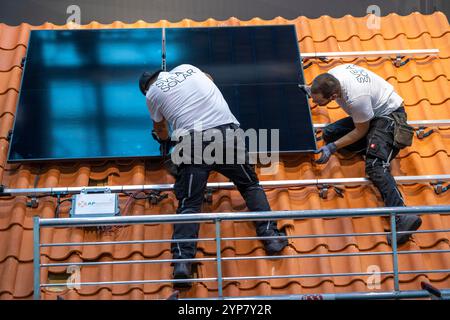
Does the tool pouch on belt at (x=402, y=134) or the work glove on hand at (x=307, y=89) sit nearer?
the tool pouch on belt at (x=402, y=134)

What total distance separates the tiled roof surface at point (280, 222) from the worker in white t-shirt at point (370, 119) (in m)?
0.20

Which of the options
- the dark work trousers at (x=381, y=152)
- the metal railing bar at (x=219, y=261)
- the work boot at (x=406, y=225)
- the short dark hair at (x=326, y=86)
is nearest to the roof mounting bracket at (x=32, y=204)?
the metal railing bar at (x=219, y=261)

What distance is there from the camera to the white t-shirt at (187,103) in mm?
7090

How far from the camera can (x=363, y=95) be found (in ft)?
24.3

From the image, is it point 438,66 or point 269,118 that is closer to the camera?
point 269,118

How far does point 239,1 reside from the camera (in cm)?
1212

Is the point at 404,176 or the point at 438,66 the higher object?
the point at 438,66

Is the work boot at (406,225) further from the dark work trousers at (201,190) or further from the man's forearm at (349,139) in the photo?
the dark work trousers at (201,190)

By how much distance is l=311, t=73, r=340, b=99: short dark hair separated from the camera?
7328 millimetres

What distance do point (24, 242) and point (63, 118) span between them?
1387 mm

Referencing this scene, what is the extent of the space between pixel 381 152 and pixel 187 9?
209 inches

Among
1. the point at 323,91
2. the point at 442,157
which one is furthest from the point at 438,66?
the point at 323,91

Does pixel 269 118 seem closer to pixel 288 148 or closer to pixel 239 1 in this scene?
pixel 288 148
